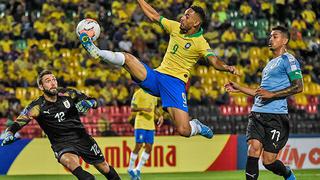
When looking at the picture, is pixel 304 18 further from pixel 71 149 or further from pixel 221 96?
pixel 71 149

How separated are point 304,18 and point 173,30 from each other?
1505 cm

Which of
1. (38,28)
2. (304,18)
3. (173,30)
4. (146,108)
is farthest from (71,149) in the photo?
(304,18)

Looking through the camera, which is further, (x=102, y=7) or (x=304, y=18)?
(x=304, y=18)

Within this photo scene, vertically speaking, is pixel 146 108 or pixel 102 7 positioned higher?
pixel 102 7

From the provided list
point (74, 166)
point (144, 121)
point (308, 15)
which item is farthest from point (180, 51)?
point (308, 15)

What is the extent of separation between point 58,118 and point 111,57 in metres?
1.40

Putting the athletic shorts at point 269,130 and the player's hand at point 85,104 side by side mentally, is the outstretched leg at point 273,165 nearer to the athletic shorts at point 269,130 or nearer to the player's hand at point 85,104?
the athletic shorts at point 269,130

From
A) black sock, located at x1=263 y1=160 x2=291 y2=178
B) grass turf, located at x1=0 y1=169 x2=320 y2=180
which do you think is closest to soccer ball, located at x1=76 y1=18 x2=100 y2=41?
black sock, located at x1=263 y1=160 x2=291 y2=178

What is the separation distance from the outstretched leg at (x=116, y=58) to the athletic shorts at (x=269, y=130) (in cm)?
172

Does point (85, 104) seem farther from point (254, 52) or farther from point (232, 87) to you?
point (254, 52)

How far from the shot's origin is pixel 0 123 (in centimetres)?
1934

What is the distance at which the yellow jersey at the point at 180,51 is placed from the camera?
11711 mm

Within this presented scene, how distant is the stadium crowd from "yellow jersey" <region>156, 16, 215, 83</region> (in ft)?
27.0

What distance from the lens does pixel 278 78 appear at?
10.7 metres
